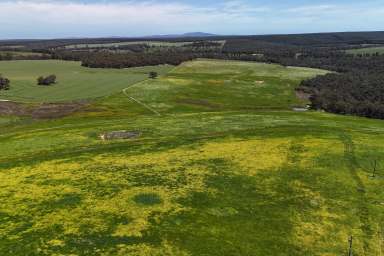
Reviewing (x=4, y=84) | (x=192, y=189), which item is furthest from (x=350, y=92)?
(x=192, y=189)

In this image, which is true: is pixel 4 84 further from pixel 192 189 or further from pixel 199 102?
pixel 192 189

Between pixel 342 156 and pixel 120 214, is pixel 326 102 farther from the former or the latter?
pixel 120 214

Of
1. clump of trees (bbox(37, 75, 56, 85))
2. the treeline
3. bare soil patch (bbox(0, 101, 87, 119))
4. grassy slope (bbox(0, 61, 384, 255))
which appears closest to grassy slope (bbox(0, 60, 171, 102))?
clump of trees (bbox(37, 75, 56, 85))

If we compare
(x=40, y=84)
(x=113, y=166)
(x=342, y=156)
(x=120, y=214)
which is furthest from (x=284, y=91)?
(x=120, y=214)

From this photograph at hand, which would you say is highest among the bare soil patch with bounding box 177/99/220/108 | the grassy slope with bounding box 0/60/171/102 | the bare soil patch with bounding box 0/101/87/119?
the grassy slope with bounding box 0/60/171/102

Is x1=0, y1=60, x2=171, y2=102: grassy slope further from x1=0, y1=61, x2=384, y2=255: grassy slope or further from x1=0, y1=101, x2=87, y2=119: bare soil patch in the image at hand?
x1=0, y1=61, x2=384, y2=255: grassy slope
